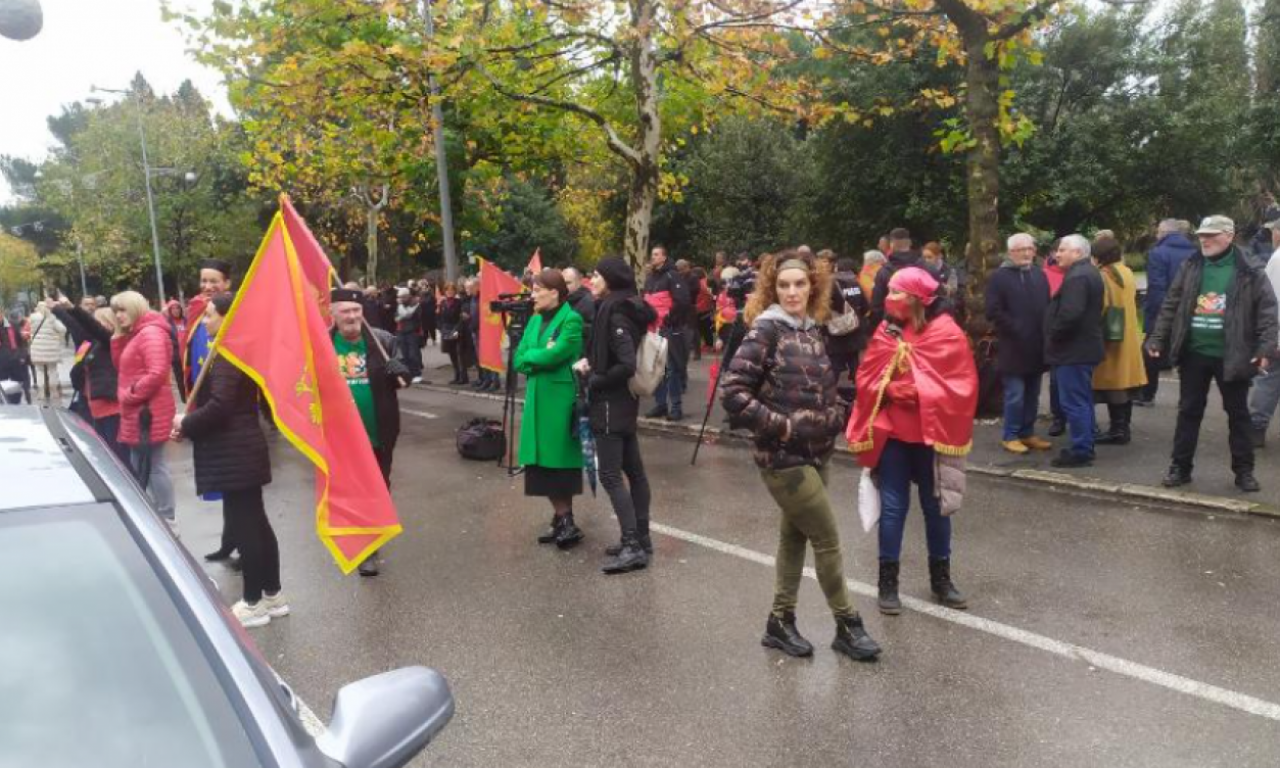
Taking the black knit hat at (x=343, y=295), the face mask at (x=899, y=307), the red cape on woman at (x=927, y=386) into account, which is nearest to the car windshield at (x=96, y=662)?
the red cape on woman at (x=927, y=386)

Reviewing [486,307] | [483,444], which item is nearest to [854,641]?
[483,444]

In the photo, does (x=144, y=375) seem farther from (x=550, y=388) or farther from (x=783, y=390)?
(x=783, y=390)

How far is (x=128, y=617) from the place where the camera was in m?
1.92

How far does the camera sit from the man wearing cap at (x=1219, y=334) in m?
6.51

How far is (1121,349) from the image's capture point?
27.8 ft

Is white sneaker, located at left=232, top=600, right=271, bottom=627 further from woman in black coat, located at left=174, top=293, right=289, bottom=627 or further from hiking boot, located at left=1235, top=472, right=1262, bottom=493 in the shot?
hiking boot, located at left=1235, top=472, right=1262, bottom=493

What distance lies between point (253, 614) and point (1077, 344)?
251 inches

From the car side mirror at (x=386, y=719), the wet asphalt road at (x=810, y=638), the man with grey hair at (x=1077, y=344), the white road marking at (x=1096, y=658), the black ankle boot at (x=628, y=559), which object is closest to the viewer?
the car side mirror at (x=386, y=719)

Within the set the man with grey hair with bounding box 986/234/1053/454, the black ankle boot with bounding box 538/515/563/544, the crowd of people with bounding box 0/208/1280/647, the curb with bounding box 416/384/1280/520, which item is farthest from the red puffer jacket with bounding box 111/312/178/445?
the man with grey hair with bounding box 986/234/1053/454

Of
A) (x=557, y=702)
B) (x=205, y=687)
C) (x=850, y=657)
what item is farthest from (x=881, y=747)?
(x=205, y=687)

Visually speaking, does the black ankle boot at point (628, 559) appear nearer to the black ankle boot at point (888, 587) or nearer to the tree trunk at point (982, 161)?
the black ankle boot at point (888, 587)

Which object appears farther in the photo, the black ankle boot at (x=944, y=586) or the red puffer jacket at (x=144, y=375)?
the red puffer jacket at (x=144, y=375)

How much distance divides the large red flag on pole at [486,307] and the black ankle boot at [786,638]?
689 cm

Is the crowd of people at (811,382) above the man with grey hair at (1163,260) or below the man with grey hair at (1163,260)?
below
